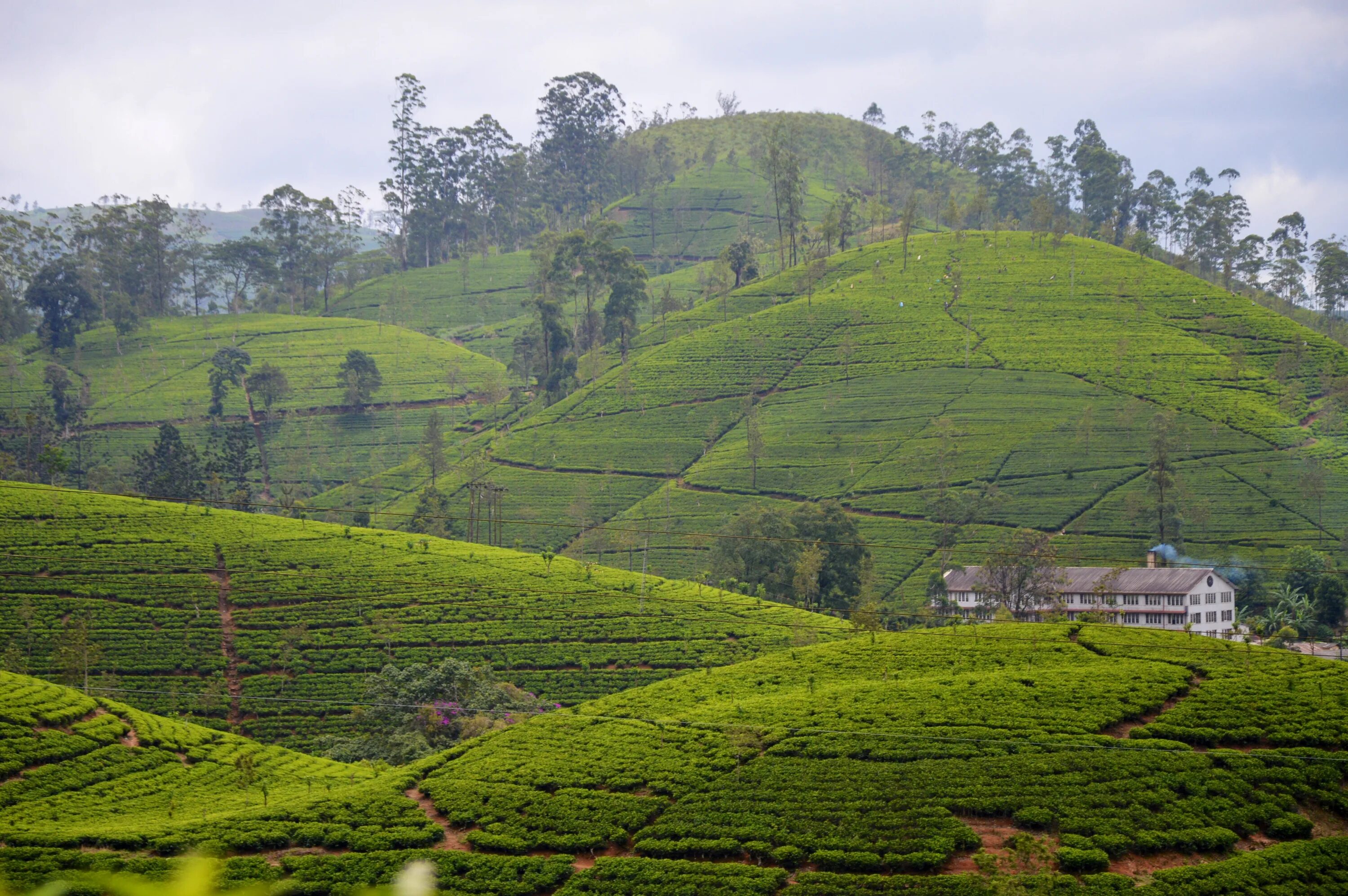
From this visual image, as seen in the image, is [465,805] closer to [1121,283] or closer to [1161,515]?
[1161,515]

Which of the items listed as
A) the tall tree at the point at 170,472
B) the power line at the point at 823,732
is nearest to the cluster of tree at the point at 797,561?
the power line at the point at 823,732

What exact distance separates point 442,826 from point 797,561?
34982 mm

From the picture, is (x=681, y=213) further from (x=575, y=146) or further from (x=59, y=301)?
(x=59, y=301)

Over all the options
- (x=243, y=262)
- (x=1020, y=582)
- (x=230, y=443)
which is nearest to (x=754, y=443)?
(x=1020, y=582)

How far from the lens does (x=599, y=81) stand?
14600 cm

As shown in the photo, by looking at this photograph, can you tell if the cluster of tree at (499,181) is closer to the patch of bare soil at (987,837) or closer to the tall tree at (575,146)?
the tall tree at (575,146)

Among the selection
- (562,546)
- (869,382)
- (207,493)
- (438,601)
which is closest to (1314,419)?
(869,382)

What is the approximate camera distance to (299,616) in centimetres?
4972

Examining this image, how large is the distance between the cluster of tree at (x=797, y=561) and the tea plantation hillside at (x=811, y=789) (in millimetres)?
22083

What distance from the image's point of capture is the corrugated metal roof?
5603 centimetres

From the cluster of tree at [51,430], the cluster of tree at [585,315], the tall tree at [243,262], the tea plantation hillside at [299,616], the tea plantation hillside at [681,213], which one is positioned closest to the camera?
the tea plantation hillside at [299,616]

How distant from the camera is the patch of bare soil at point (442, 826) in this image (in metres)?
26.2

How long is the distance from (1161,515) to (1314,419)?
20156mm

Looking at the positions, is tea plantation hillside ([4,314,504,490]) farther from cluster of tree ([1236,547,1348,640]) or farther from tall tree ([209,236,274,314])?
cluster of tree ([1236,547,1348,640])
